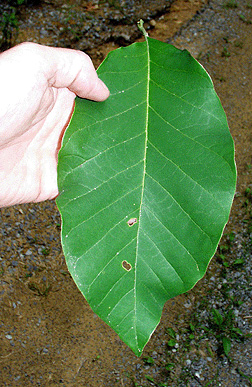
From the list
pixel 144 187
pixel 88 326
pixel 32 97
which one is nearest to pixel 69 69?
pixel 32 97

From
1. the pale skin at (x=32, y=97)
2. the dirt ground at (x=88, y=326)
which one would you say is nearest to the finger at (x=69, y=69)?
the pale skin at (x=32, y=97)

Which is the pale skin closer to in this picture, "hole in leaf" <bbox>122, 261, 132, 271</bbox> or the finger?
the finger

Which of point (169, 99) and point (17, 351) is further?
point (17, 351)

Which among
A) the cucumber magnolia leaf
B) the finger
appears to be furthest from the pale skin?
the cucumber magnolia leaf

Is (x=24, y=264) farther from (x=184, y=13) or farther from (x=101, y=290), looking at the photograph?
(x=184, y=13)

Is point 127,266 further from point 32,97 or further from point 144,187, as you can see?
point 32,97

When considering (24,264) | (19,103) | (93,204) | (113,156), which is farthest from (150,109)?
→ (24,264)

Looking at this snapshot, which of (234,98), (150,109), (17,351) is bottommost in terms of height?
(17,351)
